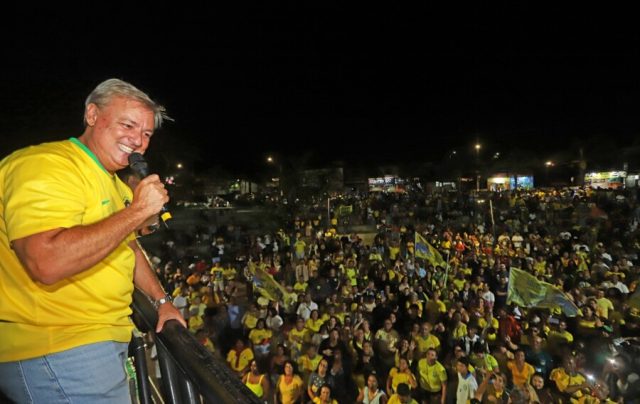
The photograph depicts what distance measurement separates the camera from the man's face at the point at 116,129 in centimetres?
151

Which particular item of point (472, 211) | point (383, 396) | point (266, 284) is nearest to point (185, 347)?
point (383, 396)

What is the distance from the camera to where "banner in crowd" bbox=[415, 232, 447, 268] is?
11.2 meters

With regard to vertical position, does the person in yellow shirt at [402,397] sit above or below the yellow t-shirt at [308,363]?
below

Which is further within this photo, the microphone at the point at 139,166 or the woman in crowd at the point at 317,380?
the woman in crowd at the point at 317,380

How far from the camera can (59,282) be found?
1343mm

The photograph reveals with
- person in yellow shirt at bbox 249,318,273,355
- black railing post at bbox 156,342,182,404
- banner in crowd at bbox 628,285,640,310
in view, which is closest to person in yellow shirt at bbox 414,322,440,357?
person in yellow shirt at bbox 249,318,273,355

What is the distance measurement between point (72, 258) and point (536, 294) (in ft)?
28.3

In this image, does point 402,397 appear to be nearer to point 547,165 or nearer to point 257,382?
point 257,382

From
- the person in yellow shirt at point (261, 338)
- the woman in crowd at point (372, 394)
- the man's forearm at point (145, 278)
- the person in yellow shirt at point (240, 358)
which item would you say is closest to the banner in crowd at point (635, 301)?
the woman in crowd at point (372, 394)

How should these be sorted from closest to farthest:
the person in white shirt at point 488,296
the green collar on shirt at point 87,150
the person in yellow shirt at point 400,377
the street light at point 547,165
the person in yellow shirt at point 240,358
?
the green collar on shirt at point 87,150 → the person in yellow shirt at point 400,377 → the person in yellow shirt at point 240,358 → the person in white shirt at point 488,296 → the street light at point 547,165

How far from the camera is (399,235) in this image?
1673 centimetres

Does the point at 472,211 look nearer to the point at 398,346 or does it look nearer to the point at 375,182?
the point at 398,346

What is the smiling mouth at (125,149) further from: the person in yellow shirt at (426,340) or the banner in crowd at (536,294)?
the banner in crowd at (536,294)

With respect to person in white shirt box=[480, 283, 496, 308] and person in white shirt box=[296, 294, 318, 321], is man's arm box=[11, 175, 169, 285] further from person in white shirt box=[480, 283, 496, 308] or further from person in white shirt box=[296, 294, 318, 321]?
person in white shirt box=[480, 283, 496, 308]
